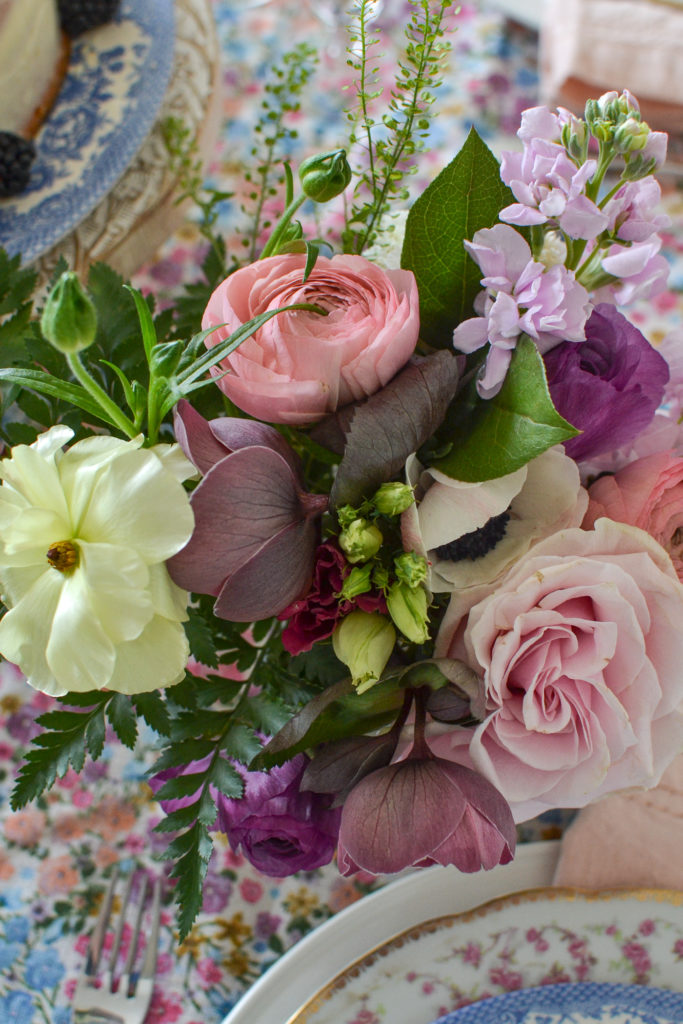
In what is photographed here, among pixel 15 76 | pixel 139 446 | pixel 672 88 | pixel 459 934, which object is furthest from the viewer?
pixel 672 88

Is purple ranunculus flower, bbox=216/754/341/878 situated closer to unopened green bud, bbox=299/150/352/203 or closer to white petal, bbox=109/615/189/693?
white petal, bbox=109/615/189/693

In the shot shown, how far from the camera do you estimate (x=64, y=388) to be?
27 centimetres

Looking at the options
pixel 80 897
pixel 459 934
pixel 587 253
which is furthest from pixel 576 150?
pixel 80 897

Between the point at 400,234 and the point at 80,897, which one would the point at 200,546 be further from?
the point at 80,897

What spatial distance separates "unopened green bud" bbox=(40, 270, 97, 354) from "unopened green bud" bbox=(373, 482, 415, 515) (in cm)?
11

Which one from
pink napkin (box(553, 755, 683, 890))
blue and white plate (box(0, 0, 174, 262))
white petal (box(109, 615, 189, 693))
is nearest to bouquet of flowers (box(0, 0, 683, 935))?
white petal (box(109, 615, 189, 693))

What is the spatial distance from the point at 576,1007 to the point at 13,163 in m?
0.60

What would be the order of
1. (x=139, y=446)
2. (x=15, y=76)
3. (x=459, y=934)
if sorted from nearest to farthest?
1. (x=139, y=446)
2. (x=459, y=934)
3. (x=15, y=76)

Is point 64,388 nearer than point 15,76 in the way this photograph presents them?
Yes

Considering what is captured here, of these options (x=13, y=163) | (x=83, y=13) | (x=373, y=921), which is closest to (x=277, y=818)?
(x=373, y=921)

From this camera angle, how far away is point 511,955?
1.28ft

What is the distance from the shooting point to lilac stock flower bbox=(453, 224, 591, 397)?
0.88 feet

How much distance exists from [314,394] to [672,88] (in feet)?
1.98

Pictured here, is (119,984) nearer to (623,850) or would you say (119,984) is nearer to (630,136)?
(623,850)
